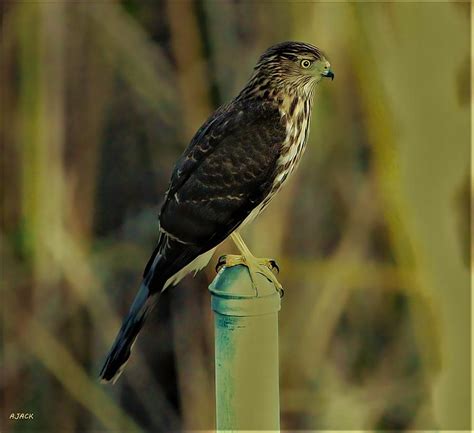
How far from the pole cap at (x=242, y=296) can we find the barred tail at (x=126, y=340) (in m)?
0.43

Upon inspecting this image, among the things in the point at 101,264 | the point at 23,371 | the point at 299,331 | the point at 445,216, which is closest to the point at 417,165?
the point at 445,216

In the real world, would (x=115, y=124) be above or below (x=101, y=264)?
above

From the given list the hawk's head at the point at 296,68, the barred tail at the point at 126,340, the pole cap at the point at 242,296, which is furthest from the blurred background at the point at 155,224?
the pole cap at the point at 242,296

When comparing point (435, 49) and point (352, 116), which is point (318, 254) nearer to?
point (352, 116)

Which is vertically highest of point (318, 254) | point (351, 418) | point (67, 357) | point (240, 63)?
point (240, 63)

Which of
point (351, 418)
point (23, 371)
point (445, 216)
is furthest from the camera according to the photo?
point (23, 371)

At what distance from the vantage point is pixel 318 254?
3.83 m

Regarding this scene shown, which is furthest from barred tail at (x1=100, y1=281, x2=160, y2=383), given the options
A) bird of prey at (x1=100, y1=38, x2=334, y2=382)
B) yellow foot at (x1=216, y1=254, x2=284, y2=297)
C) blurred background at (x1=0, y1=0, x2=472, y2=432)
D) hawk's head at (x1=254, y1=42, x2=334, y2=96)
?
blurred background at (x1=0, y1=0, x2=472, y2=432)

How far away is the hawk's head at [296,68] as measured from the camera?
2803mm

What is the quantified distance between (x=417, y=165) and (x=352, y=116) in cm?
198

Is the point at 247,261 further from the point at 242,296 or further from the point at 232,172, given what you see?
the point at 242,296

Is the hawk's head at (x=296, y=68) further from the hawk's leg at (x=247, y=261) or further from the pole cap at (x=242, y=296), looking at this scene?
the pole cap at (x=242, y=296)

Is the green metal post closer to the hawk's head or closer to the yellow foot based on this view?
the yellow foot

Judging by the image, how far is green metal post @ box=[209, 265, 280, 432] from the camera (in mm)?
1833
